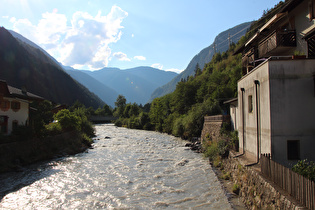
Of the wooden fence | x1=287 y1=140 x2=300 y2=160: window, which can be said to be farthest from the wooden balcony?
the wooden fence

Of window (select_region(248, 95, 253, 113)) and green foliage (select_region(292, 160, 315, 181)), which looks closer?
green foliage (select_region(292, 160, 315, 181))

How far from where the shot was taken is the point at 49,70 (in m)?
134

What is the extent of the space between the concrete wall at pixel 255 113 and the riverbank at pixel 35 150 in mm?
19279

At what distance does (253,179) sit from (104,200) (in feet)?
26.8

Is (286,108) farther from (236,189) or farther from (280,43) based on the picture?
(280,43)

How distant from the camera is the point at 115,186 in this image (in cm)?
1529

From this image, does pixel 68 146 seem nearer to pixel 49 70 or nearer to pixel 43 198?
pixel 43 198

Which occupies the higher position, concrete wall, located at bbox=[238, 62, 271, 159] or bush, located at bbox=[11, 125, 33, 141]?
concrete wall, located at bbox=[238, 62, 271, 159]

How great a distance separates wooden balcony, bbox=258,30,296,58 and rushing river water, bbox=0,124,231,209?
10531 millimetres

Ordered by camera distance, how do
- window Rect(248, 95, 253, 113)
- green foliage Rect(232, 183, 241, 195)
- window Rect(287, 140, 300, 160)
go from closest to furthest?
window Rect(287, 140, 300, 160)
green foliage Rect(232, 183, 241, 195)
window Rect(248, 95, 253, 113)

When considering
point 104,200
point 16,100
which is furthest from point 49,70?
point 104,200

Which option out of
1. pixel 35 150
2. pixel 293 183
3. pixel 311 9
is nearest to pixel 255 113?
pixel 293 183

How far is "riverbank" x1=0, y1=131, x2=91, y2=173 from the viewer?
20.2m

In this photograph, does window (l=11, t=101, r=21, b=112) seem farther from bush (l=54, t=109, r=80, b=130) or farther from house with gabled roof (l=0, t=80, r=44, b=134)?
bush (l=54, t=109, r=80, b=130)
